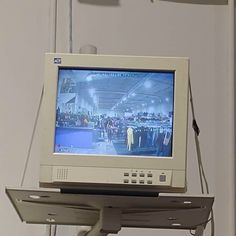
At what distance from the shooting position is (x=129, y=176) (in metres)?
1.48

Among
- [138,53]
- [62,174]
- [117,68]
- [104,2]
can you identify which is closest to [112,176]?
[62,174]

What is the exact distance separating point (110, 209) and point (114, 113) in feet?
0.92

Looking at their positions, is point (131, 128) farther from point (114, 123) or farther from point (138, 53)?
point (138, 53)

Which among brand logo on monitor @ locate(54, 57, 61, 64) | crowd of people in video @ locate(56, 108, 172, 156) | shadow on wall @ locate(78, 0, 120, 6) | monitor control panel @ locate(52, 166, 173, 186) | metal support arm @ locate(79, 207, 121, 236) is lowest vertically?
metal support arm @ locate(79, 207, 121, 236)

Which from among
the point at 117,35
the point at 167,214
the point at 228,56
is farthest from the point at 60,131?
the point at 228,56

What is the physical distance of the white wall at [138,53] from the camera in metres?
2.30

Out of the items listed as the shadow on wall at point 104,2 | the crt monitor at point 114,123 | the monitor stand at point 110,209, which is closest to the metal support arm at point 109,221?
the monitor stand at point 110,209

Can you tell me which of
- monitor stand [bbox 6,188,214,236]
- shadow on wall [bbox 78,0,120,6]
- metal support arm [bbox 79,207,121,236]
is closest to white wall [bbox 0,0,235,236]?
shadow on wall [bbox 78,0,120,6]

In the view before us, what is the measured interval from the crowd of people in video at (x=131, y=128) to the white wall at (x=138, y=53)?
802 mm

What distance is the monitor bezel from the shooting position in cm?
149

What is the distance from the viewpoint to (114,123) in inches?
59.4

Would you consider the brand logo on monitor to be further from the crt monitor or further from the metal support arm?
the metal support arm

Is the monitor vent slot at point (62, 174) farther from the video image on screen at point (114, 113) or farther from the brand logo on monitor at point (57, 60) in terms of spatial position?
the brand logo on monitor at point (57, 60)

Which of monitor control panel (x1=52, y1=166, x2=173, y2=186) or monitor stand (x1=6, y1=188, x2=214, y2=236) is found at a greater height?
monitor control panel (x1=52, y1=166, x2=173, y2=186)
